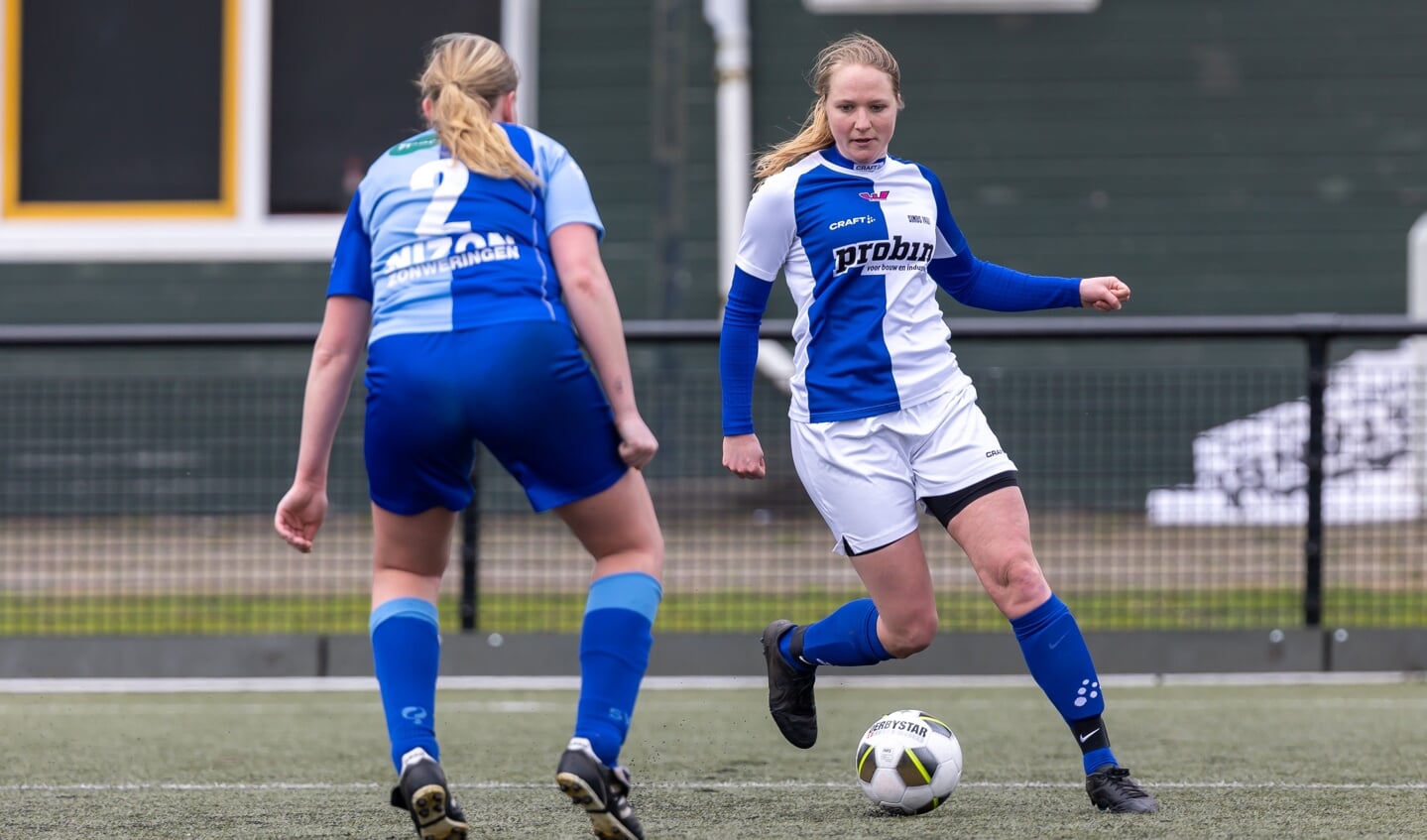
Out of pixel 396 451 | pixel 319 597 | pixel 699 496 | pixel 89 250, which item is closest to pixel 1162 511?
pixel 699 496

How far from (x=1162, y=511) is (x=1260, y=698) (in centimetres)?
123

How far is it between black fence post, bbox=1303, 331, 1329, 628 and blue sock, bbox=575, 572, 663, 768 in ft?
15.5

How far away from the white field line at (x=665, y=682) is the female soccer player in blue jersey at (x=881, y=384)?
118 inches

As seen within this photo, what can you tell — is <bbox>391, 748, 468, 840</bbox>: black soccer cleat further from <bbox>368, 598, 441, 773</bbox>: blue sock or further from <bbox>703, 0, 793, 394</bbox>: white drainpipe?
<bbox>703, 0, 793, 394</bbox>: white drainpipe

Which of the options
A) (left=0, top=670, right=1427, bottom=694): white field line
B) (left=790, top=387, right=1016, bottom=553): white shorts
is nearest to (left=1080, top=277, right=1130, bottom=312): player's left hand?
(left=790, top=387, right=1016, bottom=553): white shorts

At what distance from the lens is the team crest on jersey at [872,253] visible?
501 cm

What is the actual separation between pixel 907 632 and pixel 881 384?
67 cm

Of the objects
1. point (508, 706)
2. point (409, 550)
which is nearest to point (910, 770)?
point (409, 550)

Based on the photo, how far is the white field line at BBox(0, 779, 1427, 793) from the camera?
536 cm

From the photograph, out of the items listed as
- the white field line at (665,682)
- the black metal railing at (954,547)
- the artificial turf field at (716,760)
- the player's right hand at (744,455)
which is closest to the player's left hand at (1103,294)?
the player's right hand at (744,455)

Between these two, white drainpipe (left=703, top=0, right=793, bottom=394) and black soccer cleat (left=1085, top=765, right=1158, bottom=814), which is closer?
black soccer cleat (left=1085, top=765, right=1158, bottom=814)

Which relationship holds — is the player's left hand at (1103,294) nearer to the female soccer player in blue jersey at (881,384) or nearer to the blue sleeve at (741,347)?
the female soccer player in blue jersey at (881,384)

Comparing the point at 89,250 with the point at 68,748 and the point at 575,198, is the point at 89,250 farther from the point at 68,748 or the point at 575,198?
the point at 575,198

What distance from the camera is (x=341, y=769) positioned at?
5930mm
